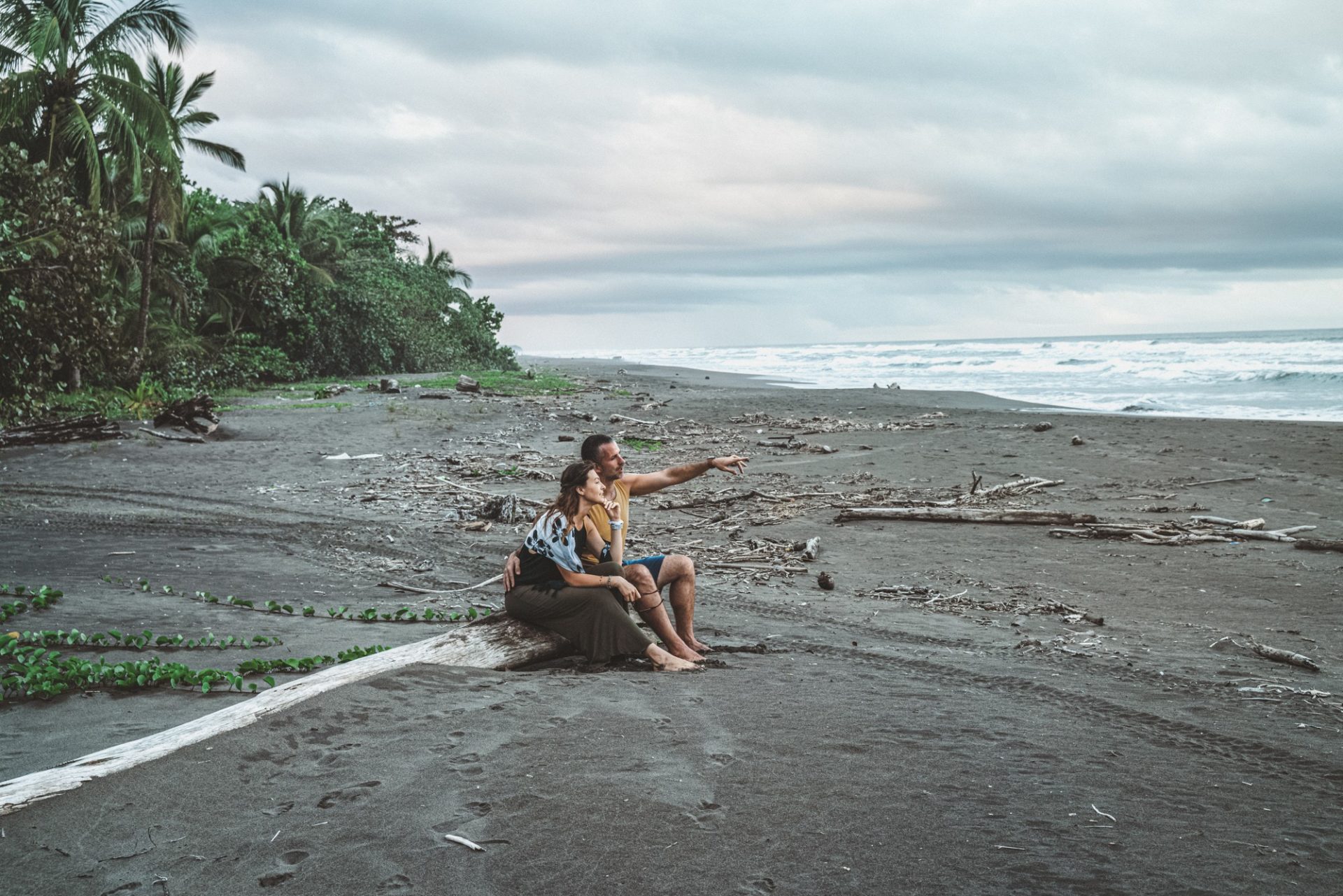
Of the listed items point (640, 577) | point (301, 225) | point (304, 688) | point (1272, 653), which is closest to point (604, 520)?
point (640, 577)

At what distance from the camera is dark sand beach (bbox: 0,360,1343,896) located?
10.3ft

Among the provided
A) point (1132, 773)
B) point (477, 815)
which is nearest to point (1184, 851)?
point (1132, 773)

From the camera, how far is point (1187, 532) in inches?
361

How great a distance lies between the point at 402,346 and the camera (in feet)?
122

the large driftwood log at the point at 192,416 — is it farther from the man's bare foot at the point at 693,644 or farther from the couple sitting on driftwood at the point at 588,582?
the man's bare foot at the point at 693,644

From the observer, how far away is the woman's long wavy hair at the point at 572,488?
17.6 ft

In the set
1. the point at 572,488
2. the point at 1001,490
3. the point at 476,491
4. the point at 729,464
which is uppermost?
the point at 729,464

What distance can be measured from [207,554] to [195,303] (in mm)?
22251

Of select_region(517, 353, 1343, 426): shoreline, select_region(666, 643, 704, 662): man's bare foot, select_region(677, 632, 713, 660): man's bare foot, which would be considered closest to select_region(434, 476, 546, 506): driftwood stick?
select_region(677, 632, 713, 660): man's bare foot

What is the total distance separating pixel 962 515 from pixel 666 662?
558 centimetres

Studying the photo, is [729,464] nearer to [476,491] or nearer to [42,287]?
[476,491]

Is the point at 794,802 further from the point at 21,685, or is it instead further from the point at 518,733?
the point at 21,685

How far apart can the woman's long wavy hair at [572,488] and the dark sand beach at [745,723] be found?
36.6 inches

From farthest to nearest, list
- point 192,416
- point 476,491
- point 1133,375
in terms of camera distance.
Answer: point 1133,375 < point 192,416 < point 476,491
